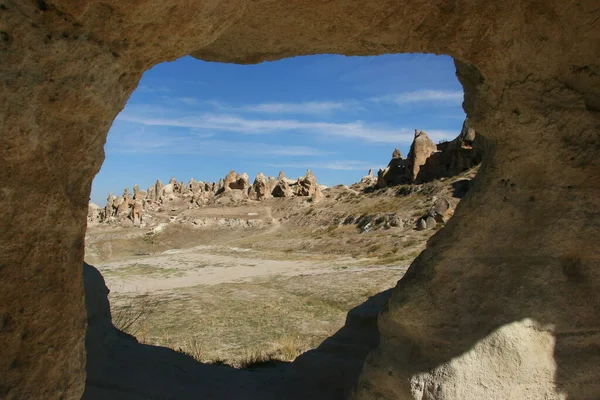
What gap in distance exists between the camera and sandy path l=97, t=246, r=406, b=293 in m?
15.3

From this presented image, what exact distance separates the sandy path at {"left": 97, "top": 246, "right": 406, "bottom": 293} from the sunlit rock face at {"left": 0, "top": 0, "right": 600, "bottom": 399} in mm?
11287

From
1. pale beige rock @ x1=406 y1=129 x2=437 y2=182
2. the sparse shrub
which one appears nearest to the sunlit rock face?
the sparse shrub

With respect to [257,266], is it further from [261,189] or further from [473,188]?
[261,189]

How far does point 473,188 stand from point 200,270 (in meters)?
16.9

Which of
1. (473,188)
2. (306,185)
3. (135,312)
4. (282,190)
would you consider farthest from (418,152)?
(473,188)

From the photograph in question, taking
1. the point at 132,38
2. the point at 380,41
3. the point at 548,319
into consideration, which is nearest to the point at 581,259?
the point at 548,319

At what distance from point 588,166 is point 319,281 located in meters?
11.0

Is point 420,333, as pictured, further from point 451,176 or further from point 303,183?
point 303,183

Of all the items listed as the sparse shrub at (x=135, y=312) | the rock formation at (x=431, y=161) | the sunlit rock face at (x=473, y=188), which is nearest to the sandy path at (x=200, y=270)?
the sparse shrub at (x=135, y=312)

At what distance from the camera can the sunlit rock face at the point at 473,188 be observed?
7.40 ft

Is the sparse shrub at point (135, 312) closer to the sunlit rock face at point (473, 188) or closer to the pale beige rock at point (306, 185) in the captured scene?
the sunlit rock face at point (473, 188)

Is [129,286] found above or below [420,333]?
below

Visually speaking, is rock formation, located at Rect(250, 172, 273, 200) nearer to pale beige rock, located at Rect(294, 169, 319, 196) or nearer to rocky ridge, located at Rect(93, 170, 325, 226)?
rocky ridge, located at Rect(93, 170, 325, 226)

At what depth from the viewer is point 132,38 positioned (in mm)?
2320
